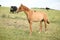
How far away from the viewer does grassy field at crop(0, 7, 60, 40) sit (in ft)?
9.22

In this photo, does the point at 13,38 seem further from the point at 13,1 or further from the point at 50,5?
the point at 50,5

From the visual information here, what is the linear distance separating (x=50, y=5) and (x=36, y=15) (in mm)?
268

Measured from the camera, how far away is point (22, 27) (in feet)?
9.45

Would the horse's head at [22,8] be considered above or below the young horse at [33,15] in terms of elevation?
above

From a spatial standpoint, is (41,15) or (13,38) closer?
(13,38)

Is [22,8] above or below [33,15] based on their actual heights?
above

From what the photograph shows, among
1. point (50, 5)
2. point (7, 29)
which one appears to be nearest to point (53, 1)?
point (50, 5)

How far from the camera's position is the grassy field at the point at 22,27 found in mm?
2809

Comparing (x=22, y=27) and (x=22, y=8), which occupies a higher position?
(x=22, y=8)

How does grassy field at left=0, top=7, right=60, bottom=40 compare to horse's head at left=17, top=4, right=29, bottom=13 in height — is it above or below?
below

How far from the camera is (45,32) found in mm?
2881

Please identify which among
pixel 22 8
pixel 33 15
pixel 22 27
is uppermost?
pixel 22 8

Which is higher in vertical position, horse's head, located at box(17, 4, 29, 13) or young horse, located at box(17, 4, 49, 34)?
horse's head, located at box(17, 4, 29, 13)

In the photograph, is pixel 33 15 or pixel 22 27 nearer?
pixel 22 27
